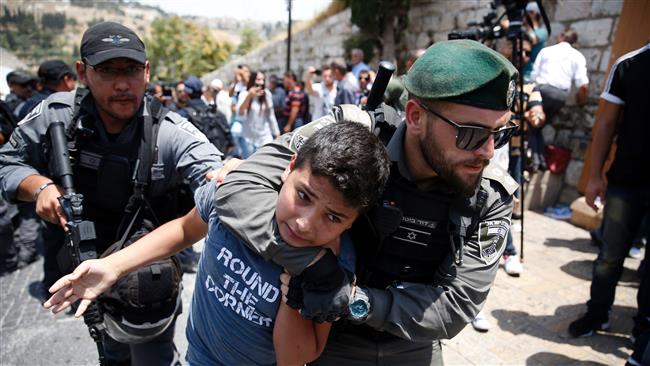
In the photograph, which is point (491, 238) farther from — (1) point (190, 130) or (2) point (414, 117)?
(1) point (190, 130)

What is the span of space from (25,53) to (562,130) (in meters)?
30.8

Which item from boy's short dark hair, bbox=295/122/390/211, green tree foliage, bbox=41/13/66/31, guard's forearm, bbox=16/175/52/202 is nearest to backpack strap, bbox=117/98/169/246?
guard's forearm, bbox=16/175/52/202

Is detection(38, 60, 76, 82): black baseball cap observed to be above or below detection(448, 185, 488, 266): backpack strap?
below

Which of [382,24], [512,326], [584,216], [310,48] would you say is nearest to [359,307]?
[512,326]

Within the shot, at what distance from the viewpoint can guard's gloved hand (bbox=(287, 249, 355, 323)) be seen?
105 cm

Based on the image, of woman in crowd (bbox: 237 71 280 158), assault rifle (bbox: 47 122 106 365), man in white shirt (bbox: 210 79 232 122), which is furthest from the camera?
man in white shirt (bbox: 210 79 232 122)

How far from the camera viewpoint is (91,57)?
1.91 meters

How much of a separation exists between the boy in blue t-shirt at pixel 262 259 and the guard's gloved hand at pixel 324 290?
7 cm

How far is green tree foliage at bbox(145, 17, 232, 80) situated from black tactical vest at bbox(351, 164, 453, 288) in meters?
38.7

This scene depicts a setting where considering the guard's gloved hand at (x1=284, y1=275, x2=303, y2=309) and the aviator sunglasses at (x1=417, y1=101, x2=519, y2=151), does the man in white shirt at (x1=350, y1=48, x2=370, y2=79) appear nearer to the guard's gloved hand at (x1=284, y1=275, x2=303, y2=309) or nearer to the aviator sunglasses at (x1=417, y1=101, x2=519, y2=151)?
the aviator sunglasses at (x1=417, y1=101, x2=519, y2=151)

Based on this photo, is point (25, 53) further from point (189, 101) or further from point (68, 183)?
point (68, 183)

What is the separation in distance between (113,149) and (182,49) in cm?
4183

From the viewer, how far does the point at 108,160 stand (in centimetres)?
200

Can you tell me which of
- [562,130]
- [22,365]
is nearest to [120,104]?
[22,365]
